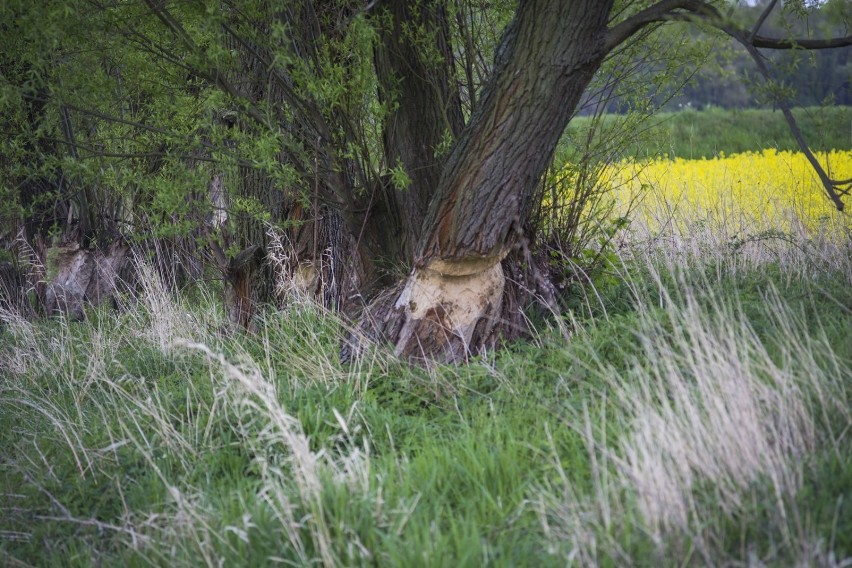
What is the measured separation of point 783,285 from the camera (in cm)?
545

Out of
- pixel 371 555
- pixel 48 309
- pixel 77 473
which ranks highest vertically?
pixel 371 555

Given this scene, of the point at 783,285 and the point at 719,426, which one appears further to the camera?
the point at 783,285

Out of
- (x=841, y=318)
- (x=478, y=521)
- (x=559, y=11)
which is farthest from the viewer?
(x=559, y=11)

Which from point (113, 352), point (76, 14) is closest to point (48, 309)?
point (113, 352)

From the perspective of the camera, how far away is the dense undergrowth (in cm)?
301

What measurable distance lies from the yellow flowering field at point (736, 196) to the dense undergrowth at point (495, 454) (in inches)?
50.8

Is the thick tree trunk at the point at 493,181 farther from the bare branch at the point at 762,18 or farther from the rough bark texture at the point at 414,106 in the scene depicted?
the bare branch at the point at 762,18

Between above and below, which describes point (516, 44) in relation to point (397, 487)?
above

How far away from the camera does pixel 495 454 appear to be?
3789 millimetres

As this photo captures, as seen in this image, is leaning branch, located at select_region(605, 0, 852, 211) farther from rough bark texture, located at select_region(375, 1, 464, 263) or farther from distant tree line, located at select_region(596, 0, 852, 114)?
rough bark texture, located at select_region(375, 1, 464, 263)

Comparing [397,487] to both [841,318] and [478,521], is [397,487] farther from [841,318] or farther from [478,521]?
[841,318]

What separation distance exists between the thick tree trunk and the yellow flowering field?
1447mm

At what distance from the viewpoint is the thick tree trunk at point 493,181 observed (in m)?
4.96

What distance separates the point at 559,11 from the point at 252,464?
312cm
